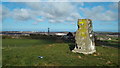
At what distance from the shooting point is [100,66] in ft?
42.0

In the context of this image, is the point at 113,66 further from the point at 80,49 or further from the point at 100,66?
the point at 80,49

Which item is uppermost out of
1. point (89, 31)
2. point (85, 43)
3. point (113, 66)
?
point (89, 31)

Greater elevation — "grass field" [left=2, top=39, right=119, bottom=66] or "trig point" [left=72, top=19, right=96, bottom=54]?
"trig point" [left=72, top=19, right=96, bottom=54]

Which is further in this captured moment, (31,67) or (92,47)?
(92,47)

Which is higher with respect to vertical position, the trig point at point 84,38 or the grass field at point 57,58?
the trig point at point 84,38

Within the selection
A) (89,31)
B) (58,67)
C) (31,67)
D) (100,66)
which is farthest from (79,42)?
(31,67)

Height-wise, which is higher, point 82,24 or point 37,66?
point 82,24

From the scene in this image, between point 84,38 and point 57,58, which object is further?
point 84,38

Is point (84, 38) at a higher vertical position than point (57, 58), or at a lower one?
higher

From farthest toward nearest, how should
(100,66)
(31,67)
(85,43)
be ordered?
(85,43), (100,66), (31,67)

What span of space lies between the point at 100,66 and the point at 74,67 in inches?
113

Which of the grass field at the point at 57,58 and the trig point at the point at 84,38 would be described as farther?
the trig point at the point at 84,38

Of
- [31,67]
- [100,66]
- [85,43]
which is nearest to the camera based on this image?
[31,67]

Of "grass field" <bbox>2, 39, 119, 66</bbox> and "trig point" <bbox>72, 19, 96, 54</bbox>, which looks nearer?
"grass field" <bbox>2, 39, 119, 66</bbox>
